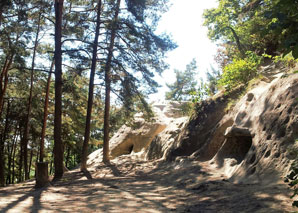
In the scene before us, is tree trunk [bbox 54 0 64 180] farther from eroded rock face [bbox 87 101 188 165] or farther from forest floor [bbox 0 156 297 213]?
eroded rock face [bbox 87 101 188 165]

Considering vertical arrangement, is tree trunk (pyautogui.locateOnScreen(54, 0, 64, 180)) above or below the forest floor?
above

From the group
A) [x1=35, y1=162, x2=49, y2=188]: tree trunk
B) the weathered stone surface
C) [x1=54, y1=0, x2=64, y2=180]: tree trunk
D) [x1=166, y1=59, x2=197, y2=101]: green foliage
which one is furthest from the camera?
[x1=166, y1=59, x2=197, y2=101]: green foliage

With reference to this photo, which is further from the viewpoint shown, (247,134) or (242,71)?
(242,71)

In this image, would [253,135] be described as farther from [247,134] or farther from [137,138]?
[137,138]

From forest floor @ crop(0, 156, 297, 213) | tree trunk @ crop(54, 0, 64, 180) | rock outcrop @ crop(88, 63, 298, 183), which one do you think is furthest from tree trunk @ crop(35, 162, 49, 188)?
rock outcrop @ crop(88, 63, 298, 183)

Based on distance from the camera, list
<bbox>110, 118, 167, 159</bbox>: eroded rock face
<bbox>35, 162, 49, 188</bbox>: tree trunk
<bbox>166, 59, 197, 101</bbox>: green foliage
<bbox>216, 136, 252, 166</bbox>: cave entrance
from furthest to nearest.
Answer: <bbox>166, 59, 197, 101</bbox>: green foliage → <bbox>110, 118, 167, 159</bbox>: eroded rock face → <bbox>35, 162, 49, 188</bbox>: tree trunk → <bbox>216, 136, 252, 166</bbox>: cave entrance

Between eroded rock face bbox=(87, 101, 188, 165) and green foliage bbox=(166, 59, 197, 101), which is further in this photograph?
green foliage bbox=(166, 59, 197, 101)

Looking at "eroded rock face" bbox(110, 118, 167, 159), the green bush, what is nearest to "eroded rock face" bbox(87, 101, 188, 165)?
"eroded rock face" bbox(110, 118, 167, 159)

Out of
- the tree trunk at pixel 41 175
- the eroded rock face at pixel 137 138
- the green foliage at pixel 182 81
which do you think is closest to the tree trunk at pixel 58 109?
the tree trunk at pixel 41 175

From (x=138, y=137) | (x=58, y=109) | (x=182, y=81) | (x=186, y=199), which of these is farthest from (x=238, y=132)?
(x=182, y=81)

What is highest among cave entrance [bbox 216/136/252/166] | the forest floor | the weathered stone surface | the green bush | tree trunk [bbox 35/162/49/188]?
the green bush

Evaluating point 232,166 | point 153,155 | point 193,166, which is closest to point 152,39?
point 153,155

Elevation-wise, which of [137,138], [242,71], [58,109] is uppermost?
[242,71]

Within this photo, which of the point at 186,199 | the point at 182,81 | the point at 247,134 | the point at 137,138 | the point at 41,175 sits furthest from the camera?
the point at 182,81
